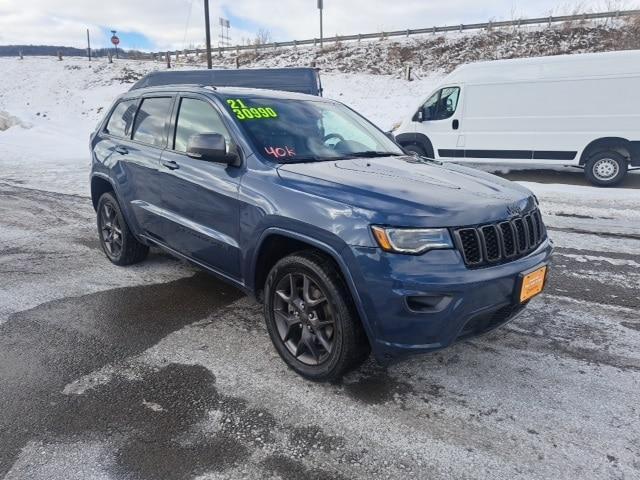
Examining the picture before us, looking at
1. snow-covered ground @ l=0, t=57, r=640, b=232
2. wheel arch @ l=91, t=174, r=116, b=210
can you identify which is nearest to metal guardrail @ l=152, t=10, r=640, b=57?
snow-covered ground @ l=0, t=57, r=640, b=232

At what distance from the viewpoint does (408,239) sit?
8.13 ft

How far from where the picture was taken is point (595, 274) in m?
4.75

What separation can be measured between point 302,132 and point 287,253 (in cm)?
101

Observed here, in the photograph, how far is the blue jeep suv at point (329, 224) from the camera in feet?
8.16

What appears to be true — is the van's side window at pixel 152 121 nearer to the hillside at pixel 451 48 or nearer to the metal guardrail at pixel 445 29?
the hillside at pixel 451 48

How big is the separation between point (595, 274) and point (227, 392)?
3820mm

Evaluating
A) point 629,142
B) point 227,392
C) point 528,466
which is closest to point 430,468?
point 528,466

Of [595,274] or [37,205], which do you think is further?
[37,205]

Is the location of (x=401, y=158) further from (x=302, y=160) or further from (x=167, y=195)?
(x=167, y=195)

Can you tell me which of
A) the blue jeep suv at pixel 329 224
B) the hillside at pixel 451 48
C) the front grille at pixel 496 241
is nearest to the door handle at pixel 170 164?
the blue jeep suv at pixel 329 224

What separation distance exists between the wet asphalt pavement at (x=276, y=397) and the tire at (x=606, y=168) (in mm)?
6467

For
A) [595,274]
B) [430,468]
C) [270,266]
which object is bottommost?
[430,468]

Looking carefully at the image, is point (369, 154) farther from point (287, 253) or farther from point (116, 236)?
point (116, 236)

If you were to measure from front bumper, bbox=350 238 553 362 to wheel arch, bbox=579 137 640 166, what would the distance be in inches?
351
